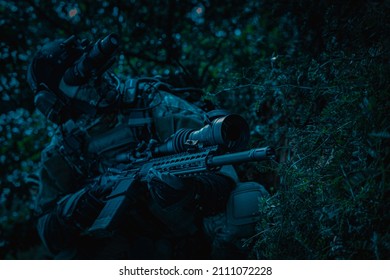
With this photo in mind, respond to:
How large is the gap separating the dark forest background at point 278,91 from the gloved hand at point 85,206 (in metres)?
1.20

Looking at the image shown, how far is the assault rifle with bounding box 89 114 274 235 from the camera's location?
2287 millimetres

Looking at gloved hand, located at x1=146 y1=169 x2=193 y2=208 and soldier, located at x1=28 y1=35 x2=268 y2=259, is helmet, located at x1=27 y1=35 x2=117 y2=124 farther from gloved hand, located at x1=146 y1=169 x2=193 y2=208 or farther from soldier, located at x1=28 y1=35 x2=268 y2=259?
gloved hand, located at x1=146 y1=169 x2=193 y2=208

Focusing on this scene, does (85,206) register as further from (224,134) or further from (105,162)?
(224,134)

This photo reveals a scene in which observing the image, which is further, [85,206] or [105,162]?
[105,162]

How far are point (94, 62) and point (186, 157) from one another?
4.14 feet

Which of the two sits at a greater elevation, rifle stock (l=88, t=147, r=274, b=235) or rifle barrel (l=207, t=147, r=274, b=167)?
rifle stock (l=88, t=147, r=274, b=235)

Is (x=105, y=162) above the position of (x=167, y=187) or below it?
above

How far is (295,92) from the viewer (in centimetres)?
311

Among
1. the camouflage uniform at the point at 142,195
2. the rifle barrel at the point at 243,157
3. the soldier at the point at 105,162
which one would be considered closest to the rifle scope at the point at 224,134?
the rifle barrel at the point at 243,157

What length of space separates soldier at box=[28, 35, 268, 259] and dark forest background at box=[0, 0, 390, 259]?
1.57ft

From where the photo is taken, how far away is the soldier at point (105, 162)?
3240mm

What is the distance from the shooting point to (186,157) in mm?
2535

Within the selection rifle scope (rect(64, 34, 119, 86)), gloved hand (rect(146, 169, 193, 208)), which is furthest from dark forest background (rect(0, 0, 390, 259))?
rifle scope (rect(64, 34, 119, 86))

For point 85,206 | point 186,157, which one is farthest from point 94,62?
point 186,157
